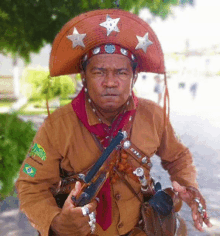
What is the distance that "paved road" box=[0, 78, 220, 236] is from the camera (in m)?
3.57

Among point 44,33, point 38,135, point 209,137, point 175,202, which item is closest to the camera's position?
point 38,135

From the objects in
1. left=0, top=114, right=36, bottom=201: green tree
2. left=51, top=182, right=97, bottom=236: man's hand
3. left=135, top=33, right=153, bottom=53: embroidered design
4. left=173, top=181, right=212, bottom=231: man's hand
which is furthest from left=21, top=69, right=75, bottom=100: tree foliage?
left=51, top=182, right=97, bottom=236: man's hand

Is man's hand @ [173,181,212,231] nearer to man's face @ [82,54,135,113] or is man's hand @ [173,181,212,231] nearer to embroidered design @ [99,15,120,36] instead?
man's face @ [82,54,135,113]

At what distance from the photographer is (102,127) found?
1722mm

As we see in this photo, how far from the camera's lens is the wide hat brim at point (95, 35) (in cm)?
165

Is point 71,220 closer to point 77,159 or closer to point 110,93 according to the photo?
point 77,159

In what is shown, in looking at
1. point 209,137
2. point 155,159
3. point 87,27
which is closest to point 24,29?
point 87,27

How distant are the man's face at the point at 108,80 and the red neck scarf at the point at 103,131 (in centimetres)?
11

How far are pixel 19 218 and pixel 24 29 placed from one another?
255 cm

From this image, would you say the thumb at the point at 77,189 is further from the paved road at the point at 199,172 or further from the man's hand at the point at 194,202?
the paved road at the point at 199,172

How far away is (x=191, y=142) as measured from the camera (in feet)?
26.2

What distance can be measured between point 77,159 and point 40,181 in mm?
255

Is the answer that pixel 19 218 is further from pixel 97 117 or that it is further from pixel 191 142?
pixel 191 142

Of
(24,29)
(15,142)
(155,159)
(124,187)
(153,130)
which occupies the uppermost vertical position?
(24,29)
